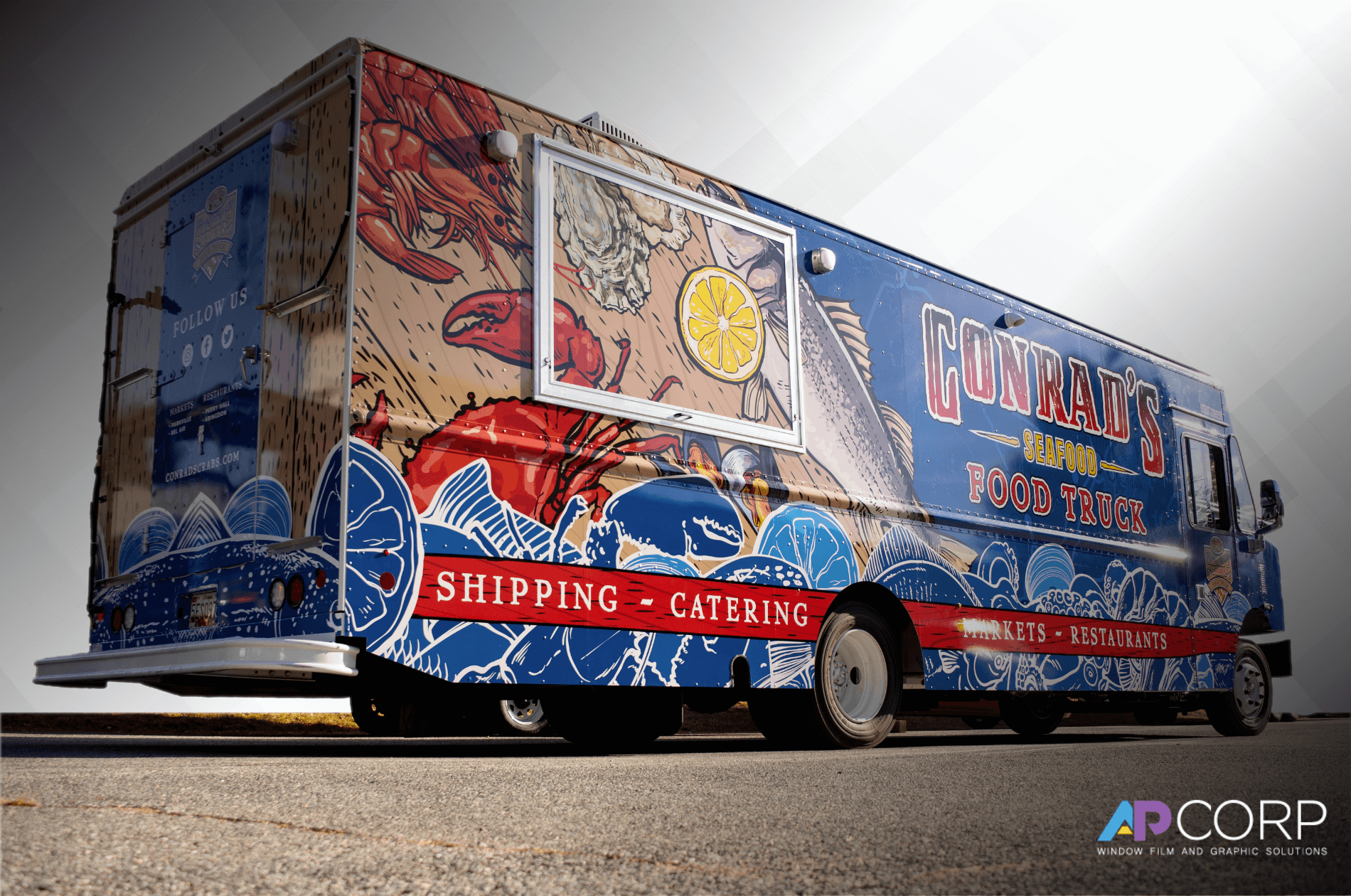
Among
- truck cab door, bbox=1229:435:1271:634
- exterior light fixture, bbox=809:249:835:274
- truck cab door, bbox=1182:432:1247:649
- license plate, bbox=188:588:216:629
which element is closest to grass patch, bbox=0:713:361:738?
license plate, bbox=188:588:216:629

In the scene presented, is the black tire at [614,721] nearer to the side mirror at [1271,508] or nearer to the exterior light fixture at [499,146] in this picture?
the exterior light fixture at [499,146]

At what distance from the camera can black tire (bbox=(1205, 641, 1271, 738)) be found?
397 inches

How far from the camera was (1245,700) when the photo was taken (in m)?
10.4

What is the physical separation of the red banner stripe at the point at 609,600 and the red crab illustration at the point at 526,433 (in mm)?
301

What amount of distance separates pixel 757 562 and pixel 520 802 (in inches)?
125

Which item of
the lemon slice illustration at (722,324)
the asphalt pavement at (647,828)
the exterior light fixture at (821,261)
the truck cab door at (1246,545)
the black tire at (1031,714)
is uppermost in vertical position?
the exterior light fixture at (821,261)

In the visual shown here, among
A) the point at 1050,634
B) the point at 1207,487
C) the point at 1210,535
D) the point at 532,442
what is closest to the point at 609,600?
the point at 532,442

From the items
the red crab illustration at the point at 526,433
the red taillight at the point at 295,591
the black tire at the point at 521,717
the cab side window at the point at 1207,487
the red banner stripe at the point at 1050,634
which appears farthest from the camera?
the cab side window at the point at 1207,487

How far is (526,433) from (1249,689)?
27.7 feet

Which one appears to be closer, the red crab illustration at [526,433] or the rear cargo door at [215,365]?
the red crab illustration at [526,433]

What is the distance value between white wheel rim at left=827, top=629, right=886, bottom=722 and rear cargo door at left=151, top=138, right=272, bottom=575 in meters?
3.51

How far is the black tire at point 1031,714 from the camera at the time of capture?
957 centimetres

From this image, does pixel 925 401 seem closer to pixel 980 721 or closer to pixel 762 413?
pixel 762 413
